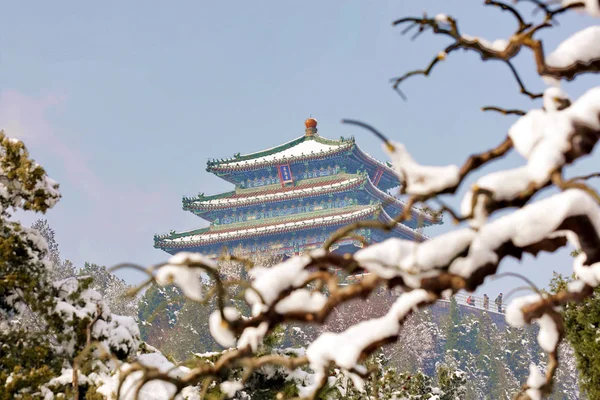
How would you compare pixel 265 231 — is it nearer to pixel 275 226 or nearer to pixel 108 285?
pixel 275 226

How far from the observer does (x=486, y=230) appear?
1904mm

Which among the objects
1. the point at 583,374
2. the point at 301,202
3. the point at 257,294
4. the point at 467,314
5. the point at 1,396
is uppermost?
the point at 301,202

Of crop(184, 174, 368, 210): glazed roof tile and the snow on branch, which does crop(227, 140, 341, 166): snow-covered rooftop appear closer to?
crop(184, 174, 368, 210): glazed roof tile

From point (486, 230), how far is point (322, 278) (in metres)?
0.43

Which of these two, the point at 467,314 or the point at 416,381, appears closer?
the point at 416,381

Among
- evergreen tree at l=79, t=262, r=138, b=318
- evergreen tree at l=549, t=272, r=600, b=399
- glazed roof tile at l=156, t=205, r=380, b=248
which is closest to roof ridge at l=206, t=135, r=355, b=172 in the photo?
glazed roof tile at l=156, t=205, r=380, b=248

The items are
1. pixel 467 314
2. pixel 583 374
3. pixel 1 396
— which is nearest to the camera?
pixel 1 396

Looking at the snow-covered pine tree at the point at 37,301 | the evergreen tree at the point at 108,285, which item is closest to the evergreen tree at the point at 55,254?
the evergreen tree at the point at 108,285

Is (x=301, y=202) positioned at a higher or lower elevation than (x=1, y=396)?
higher

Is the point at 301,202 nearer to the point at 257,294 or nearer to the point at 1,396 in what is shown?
the point at 1,396

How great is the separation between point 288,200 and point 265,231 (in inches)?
106

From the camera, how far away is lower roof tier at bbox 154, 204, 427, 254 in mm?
48981

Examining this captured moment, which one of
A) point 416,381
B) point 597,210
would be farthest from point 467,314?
point 597,210

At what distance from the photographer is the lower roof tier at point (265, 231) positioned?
49.0 meters
